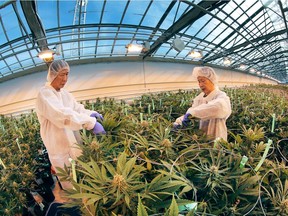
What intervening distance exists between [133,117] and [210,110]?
2.81 feet

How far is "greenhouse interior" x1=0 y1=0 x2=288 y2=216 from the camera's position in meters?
0.94

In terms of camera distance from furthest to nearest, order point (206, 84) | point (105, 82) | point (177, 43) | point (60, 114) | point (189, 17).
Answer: point (105, 82) < point (177, 43) < point (189, 17) < point (206, 84) < point (60, 114)

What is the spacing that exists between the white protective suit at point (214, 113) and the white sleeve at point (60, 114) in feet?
3.49

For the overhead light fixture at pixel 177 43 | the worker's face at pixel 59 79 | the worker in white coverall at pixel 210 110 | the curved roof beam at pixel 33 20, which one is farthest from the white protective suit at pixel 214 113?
the overhead light fixture at pixel 177 43

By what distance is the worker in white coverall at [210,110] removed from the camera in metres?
2.05

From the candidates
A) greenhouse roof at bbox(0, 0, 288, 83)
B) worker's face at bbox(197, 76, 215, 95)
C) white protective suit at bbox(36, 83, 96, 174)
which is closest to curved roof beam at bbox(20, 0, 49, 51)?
greenhouse roof at bbox(0, 0, 288, 83)

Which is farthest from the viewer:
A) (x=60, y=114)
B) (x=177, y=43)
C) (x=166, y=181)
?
(x=177, y=43)

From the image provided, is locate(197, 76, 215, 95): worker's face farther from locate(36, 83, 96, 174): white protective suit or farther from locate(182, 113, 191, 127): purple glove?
locate(36, 83, 96, 174): white protective suit

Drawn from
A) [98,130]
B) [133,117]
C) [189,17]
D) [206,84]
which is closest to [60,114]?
[98,130]

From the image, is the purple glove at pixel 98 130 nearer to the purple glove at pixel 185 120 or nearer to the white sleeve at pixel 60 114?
the white sleeve at pixel 60 114

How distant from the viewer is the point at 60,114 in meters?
1.76

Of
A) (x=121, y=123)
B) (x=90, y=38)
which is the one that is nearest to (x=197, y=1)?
(x=90, y=38)

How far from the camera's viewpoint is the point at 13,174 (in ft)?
5.00

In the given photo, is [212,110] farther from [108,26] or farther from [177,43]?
[108,26]
